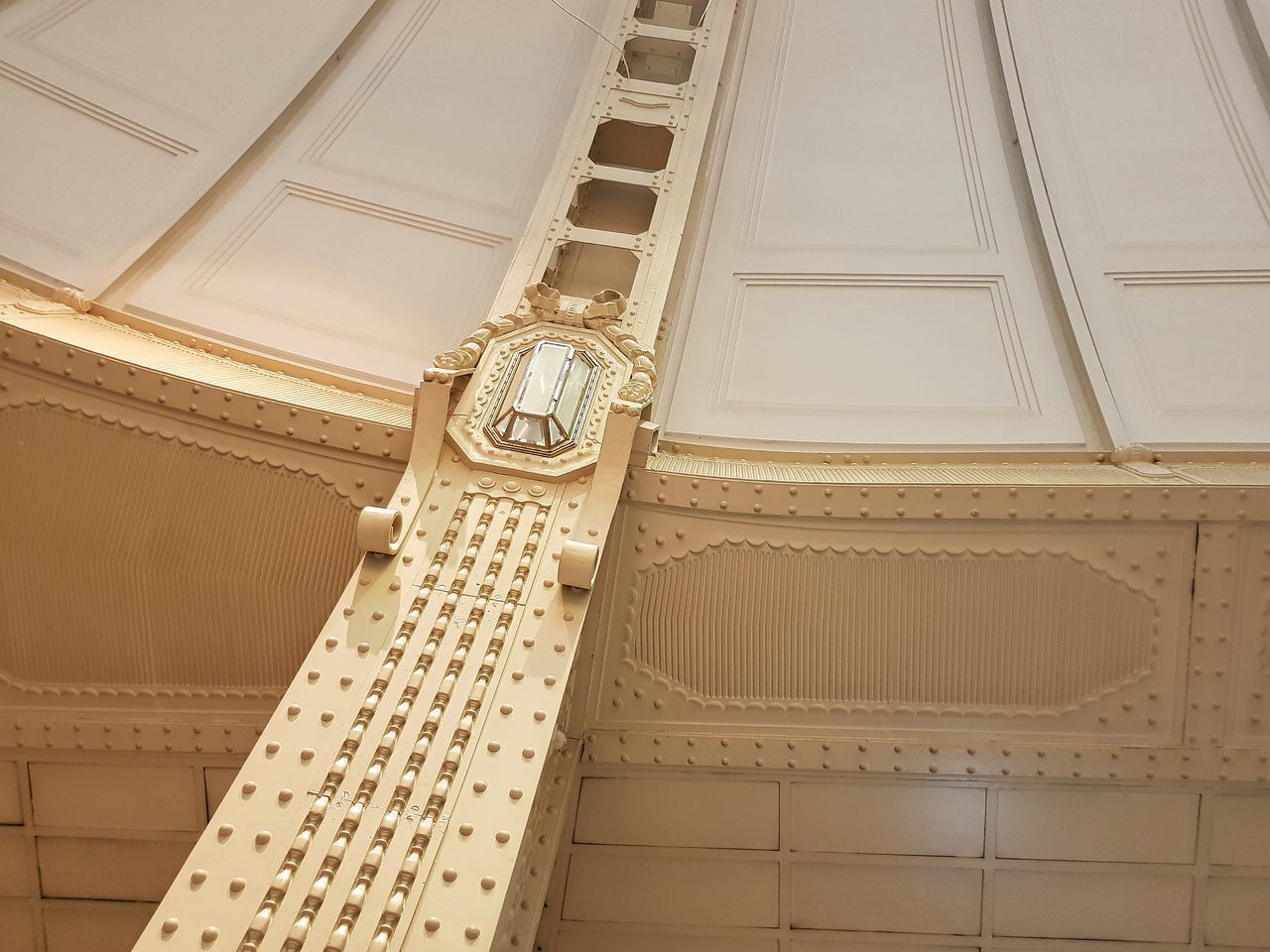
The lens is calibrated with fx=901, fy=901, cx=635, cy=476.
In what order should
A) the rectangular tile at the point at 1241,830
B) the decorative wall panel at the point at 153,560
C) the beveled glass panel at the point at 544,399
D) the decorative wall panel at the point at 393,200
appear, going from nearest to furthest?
the beveled glass panel at the point at 544,399
the rectangular tile at the point at 1241,830
the decorative wall panel at the point at 153,560
the decorative wall panel at the point at 393,200

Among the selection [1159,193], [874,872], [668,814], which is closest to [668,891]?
[668,814]

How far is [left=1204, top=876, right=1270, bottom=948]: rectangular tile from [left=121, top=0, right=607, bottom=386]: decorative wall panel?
407 cm

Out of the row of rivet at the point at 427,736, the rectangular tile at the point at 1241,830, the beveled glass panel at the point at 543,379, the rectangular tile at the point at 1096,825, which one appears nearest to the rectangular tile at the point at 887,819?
the rectangular tile at the point at 1096,825

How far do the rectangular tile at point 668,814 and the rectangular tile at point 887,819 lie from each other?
16 cm

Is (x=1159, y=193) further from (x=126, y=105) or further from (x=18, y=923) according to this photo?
(x=18, y=923)

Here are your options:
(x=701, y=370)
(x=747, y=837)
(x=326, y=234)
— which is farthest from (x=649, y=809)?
(x=326, y=234)

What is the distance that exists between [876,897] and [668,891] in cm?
86

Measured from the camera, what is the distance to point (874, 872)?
3.70 metres

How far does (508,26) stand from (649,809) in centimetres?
516

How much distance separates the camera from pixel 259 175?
5.00 metres

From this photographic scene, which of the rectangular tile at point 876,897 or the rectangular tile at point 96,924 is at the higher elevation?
the rectangular tile at point 876,897

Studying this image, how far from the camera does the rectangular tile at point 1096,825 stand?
3.59 metres

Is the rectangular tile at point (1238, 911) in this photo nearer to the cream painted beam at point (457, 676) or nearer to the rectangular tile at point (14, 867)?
the cream painted beam at point (457, 676)

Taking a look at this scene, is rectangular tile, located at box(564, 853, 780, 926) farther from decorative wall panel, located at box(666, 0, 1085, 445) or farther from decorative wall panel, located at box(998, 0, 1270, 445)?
decorative wall panel, located at box(998, 0, 1270, 445)
